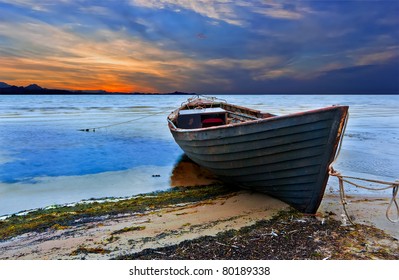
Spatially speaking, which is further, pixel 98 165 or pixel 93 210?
pixel 98 165

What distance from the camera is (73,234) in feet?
→ 13.8

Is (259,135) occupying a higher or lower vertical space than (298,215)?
higher

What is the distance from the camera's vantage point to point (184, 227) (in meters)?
4.22

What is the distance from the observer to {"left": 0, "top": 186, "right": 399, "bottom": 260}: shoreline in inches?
140

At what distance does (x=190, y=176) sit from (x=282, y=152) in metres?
3.51

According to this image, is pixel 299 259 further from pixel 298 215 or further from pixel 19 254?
pixel 19 254

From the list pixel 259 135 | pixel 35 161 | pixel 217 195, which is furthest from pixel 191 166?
pixel 35 161

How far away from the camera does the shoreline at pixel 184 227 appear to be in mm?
3557

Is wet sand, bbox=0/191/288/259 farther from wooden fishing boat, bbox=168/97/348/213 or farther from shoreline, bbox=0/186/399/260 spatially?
wooden fishing boat, bbox=168/97/348/213

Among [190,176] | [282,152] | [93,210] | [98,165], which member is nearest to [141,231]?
[93,210]

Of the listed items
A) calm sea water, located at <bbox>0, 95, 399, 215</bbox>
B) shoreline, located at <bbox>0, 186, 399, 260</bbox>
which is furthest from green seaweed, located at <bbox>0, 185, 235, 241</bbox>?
calm sea water, located at <bbox>0, 95, 399, 215</bbox>

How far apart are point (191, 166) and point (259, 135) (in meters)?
4.30

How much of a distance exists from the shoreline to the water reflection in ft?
3.91

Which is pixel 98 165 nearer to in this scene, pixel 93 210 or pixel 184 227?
pixel 93 210
